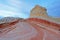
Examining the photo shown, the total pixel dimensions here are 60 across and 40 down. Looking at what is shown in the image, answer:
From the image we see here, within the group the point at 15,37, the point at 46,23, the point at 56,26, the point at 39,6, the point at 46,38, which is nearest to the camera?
the point at 46,38

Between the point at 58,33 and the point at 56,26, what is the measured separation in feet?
0.91

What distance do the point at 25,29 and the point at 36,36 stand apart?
0.81 ft

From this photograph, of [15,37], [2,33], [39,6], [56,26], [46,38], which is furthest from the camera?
[39,6]

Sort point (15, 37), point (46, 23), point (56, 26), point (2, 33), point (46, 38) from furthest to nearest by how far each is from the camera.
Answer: point (46, 23)
point (56, 26)
point (2, 33)
point (15, 37)
point (46, 38)

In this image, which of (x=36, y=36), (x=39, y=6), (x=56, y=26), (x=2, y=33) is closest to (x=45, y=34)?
(x=36, y=36)

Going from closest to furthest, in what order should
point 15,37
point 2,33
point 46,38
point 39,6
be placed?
point 46,38 < point 15,37 < point 2,33 < point 39,6

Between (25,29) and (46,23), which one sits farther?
(46,23)

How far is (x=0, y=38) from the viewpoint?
1205mm

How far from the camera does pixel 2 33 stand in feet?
4.48

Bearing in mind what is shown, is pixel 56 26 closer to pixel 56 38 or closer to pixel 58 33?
pixel 58 33

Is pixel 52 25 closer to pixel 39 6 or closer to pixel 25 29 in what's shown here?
pixel 25 29

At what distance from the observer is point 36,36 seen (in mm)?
1146

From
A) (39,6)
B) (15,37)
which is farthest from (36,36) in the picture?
→ (39,6)

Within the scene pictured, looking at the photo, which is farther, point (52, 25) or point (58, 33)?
point (52, 25)
